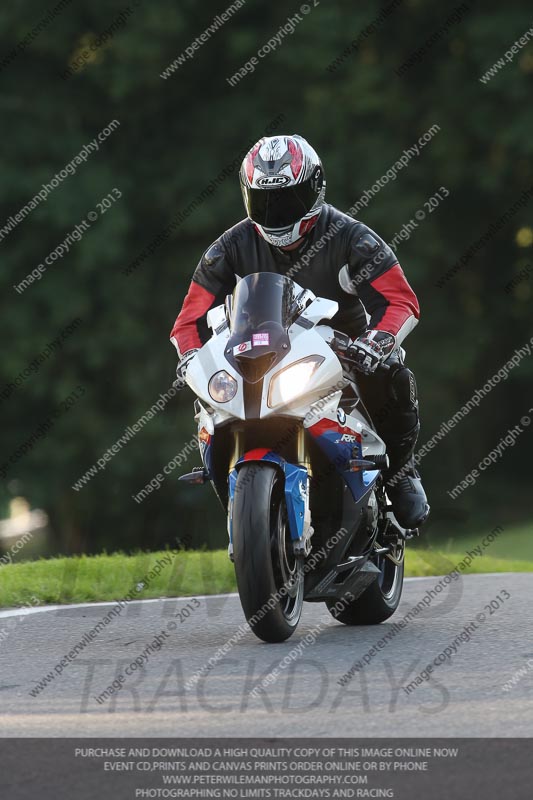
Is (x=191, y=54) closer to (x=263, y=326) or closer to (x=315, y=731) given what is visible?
(x=263, y=326)

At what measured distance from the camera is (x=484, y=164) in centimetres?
2323

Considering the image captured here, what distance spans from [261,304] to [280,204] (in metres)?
0.52

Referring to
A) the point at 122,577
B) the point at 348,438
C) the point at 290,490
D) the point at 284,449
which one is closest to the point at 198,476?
the point at 284,449

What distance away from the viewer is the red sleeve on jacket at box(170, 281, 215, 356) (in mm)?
6730

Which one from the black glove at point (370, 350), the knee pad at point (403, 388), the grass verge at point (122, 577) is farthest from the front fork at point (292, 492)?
the grass verge at point (122, 577)

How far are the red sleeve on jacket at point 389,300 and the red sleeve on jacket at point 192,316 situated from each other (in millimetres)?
719

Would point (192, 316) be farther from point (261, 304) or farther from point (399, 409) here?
point (399, 409)

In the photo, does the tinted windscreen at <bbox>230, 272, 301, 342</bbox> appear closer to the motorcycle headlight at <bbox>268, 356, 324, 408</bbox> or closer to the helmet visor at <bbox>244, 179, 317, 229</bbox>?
the motorcycle headlight at <bbox>268, 356, 324, 408</bbox>

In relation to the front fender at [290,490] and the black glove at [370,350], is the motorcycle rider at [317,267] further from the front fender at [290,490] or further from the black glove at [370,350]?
the front fender at [290,490]

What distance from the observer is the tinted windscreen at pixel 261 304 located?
6.11 m

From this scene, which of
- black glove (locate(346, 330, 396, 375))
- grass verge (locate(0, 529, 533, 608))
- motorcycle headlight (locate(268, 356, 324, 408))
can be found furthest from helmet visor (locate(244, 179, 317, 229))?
grass verge (locate(0, 529, 533, 608))

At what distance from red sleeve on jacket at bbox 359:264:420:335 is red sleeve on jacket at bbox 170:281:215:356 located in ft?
2.36
